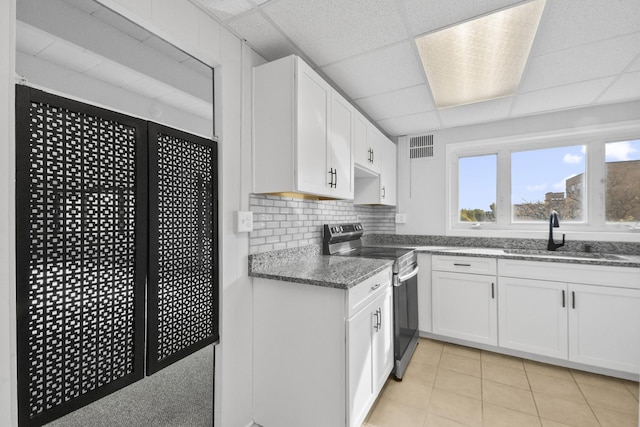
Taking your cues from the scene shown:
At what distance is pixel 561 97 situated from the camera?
2.55 meters

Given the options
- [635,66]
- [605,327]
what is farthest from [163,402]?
[635,66]

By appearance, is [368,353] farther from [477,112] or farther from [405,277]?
[477,112]

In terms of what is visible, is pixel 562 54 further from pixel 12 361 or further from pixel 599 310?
pixel 12 361

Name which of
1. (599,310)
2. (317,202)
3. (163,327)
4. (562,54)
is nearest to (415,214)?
(317,202)

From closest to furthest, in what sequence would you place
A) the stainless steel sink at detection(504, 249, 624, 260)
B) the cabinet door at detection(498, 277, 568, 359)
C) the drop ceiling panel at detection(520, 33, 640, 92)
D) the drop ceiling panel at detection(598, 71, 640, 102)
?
the drop ceiling panel at detection(520, 33, 640, 92)
the drop ceiling panel at detection(598, 71, 640, 102)
the cabinet door at detection(498, 277, 568, 359)
the stainless steel sink at detection(504, 249, 624, 260)

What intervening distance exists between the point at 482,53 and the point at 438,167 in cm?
172

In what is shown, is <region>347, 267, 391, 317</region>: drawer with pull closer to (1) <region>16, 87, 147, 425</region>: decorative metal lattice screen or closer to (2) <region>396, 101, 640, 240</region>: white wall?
(1) <region>16, 87, 147, 425</region>: decorative metal lattice screen

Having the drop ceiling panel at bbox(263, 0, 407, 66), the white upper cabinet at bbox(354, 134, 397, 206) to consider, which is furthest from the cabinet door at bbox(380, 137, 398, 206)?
the drop ceiling panel at bbox(263, 0, 407, 66)

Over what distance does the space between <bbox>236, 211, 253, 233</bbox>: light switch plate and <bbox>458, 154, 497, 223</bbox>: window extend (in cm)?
Answer: 273

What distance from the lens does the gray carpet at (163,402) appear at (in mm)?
1194

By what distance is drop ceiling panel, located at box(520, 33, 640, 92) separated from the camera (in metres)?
1.81

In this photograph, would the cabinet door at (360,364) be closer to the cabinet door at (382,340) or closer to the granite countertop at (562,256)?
the cabinet door at (382,340)

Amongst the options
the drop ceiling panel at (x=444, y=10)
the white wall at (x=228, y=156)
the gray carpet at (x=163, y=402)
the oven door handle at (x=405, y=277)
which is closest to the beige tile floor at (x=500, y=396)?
the oven door handle at (x=405, y=277)

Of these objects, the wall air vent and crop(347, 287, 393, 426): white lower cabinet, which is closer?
crop(347, 287, 393, 426): white lower cabinet
